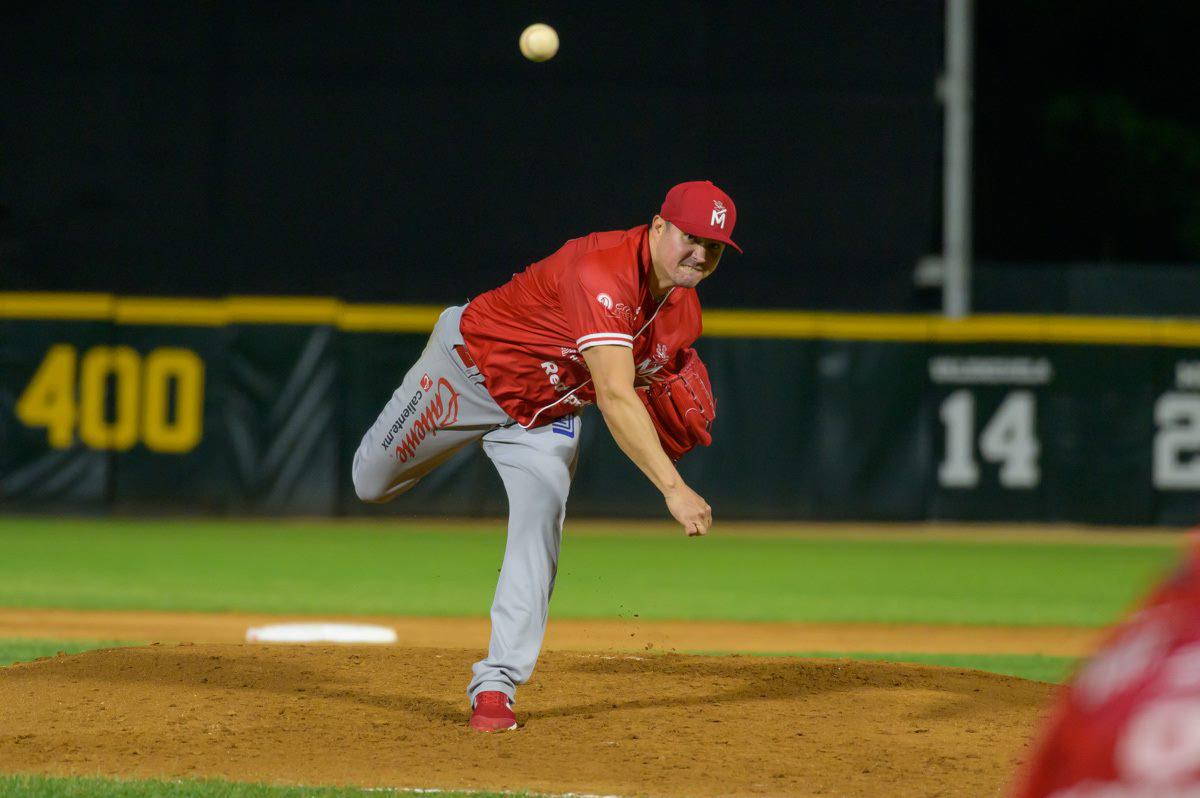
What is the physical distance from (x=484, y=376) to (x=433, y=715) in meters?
0.96

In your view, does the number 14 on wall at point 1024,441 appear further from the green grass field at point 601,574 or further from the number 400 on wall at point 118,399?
the number 400 on wall at point 118,399

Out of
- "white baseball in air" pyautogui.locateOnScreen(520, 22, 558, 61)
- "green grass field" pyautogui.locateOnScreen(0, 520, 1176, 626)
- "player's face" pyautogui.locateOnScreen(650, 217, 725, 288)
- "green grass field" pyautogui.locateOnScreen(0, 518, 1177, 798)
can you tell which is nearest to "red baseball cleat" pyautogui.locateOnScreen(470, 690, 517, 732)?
"player's face" pyautogui.locateOnScreen(650, 217, 725, 288)

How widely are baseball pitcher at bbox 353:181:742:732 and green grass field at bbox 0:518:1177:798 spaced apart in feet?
7.48

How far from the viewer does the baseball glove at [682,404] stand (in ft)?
14.3

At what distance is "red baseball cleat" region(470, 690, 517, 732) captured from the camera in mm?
4043

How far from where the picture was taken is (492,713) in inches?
159

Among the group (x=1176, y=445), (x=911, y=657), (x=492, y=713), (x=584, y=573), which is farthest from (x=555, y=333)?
(x=1176, y=445)

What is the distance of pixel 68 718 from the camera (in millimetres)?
4211

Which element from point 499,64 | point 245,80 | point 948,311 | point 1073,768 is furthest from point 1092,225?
point 1073,768

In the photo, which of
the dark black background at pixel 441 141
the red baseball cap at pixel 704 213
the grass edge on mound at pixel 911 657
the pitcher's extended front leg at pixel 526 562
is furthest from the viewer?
the dark black background at pixel 441 141

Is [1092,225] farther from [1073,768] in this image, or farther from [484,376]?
[1073,768]

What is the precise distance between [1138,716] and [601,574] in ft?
26.9

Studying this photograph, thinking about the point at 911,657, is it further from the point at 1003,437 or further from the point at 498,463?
the point at 1003,437

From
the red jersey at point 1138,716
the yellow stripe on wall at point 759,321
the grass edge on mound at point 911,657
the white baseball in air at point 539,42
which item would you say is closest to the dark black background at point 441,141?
the yellow stripe on wall at point 759,321
